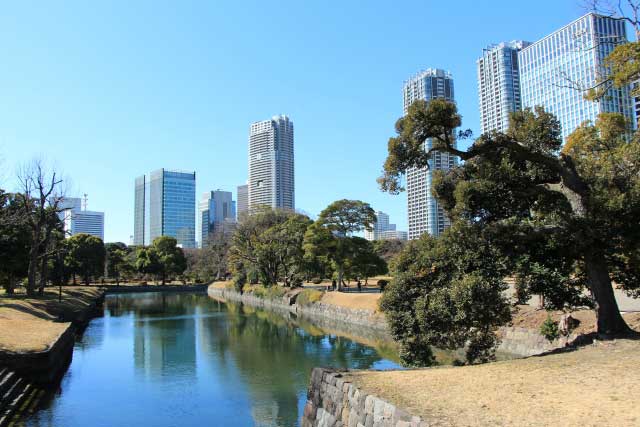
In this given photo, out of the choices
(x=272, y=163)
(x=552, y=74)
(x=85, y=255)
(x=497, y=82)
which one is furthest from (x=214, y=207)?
(x=552, y=74)

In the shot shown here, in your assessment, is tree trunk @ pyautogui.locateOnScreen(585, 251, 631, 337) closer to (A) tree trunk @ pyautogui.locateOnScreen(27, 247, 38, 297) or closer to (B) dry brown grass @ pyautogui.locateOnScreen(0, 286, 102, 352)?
(B) dry brown grass @ pyautogui.locateOnScreen(0, 286, 102, 352)

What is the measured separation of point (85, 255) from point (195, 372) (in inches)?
2115

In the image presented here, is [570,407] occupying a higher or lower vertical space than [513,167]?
lower

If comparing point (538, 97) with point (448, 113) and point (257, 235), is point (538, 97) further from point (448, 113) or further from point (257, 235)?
point (257, 235)

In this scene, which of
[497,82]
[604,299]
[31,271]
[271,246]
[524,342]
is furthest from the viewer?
[271,246]

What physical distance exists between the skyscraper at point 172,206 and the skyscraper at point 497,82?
124 metres

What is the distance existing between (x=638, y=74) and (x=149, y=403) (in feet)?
56.2

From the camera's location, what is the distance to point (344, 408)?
9336 millimetres

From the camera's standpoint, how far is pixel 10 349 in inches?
572

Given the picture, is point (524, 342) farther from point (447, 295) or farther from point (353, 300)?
point (353, 300)

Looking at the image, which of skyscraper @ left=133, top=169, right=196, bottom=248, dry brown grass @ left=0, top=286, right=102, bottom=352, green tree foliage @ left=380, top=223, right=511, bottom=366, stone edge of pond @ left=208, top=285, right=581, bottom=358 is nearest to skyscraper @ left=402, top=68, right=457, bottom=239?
stone edge of pond @ left=208, top=285, right=581, bottom=358

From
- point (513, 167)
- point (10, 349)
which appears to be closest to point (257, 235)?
point (10, 349)

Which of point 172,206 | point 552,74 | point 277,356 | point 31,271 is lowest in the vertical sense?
point 277,356

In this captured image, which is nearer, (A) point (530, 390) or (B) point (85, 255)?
(A) point (530, 390)
